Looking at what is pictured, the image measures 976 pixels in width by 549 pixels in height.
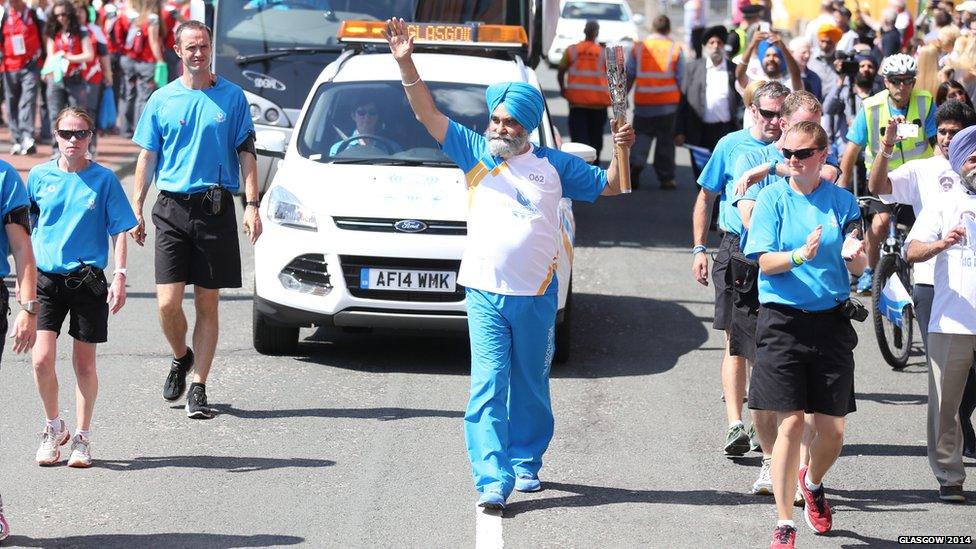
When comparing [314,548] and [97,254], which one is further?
[97,254]

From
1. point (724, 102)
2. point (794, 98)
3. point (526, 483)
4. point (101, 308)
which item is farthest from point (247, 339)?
point (724, 102)

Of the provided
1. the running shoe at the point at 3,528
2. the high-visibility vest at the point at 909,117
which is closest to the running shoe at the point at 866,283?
the high-visibility vest at the point at 909,117

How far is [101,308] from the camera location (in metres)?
7.18

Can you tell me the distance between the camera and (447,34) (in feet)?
36.4

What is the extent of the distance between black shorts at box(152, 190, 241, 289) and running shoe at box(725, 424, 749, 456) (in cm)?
275

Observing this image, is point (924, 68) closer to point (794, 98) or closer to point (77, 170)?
point (794, 98)

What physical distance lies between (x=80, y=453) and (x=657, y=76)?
39.3 feet

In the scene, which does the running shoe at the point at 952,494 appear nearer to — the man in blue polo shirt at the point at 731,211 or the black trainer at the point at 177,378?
the man in blue polo shirt at the point at 731,211

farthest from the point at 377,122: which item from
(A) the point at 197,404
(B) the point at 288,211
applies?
(A) the point at 197,404

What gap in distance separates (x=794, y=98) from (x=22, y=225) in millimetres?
3309

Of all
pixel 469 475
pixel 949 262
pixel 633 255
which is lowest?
pixel 633 255

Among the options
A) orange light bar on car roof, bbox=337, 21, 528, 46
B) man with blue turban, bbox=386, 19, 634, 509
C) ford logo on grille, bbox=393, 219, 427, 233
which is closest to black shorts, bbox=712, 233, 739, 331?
man with blue turban, bbox=386, 19, 634, 509

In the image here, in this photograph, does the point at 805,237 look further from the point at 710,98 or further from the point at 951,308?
the point at 710,98

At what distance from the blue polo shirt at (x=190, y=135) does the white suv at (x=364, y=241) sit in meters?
1.14
